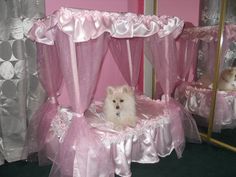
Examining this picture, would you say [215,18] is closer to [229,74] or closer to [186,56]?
[186,56]

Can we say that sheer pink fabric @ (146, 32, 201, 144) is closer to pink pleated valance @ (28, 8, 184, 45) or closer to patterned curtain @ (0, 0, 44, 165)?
pink pleated valance @ (28, 8, 184, 45)

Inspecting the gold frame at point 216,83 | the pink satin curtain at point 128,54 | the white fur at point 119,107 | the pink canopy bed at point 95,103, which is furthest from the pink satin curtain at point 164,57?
the gold frame at point 216,83

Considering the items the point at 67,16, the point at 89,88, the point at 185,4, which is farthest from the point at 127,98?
the point at 185,4

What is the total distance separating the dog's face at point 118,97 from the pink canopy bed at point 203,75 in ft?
3.76

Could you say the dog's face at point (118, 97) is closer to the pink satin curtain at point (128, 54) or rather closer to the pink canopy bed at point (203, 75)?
the pink satin curtain at point (128, 54)

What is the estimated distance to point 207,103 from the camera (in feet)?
11.2

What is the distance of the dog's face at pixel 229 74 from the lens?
3160 mm

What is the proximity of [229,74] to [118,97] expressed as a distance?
4.89ft

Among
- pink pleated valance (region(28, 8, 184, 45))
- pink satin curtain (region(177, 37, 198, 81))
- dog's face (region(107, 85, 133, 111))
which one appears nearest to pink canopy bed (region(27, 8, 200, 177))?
pink pleated valance (region(28, 8, 184, 45))

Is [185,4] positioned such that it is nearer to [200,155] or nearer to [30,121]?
[200,155]

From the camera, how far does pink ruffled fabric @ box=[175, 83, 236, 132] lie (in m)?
3.26

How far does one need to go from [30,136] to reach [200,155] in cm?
197

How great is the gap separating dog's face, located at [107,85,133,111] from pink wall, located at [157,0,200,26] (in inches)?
59.1

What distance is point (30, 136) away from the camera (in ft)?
9.38
